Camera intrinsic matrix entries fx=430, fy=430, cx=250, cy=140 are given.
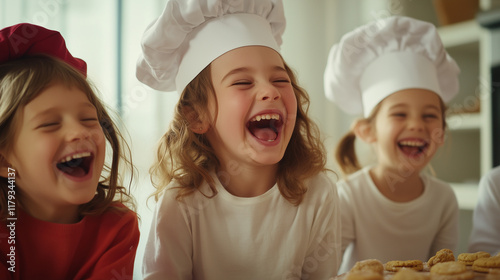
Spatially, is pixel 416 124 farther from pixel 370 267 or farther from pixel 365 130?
pixel 370 267

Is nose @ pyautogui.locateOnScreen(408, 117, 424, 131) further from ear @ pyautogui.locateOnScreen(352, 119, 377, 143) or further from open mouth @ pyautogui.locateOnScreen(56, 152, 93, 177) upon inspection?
open mouth @ pyautogui.locateOnScreen(56, 152, 93, 177)

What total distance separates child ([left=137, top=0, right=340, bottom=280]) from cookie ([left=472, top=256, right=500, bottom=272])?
370mm

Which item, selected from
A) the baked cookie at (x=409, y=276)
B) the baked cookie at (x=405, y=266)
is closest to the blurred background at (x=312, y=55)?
the baked cookie at (x=405, y=266)

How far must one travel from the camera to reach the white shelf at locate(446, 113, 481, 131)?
2189 millimetres

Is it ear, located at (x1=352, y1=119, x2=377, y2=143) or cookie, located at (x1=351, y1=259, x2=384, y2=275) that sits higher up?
ear, located at (x1=352, y1=119, x2=377, y2=143)

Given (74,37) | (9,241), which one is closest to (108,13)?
(74,37)

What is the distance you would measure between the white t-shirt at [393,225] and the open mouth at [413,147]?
163 mm

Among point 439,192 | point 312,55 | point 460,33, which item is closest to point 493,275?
point 439,192

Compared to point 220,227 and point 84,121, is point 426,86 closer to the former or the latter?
point 220,227

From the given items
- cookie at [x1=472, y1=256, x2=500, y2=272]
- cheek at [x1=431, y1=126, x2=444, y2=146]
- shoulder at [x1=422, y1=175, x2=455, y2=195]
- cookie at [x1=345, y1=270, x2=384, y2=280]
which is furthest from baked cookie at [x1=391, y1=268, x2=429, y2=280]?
shoulder at [x1=422, y1=175, x2=455, y2=195]

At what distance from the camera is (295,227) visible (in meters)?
1.07

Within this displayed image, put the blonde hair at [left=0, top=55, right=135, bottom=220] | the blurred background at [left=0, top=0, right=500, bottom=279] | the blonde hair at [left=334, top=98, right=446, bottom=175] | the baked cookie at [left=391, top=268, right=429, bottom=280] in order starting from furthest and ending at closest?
1. the blurred background at [left=0, top=0, right=500, bottom=279]
2. the blonde hair at [left=334, top=98, right=446, bottom=175]
3. the blonde hair at [left=0, top=55, right=135, bottom=220]
4. the baked cookie at [left=391, top=268, right=429, bottom=280]

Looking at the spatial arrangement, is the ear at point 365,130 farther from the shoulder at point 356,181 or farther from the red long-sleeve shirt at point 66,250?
the red long-sleeve shirt at point 66,250

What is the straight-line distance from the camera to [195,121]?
3.63ft
